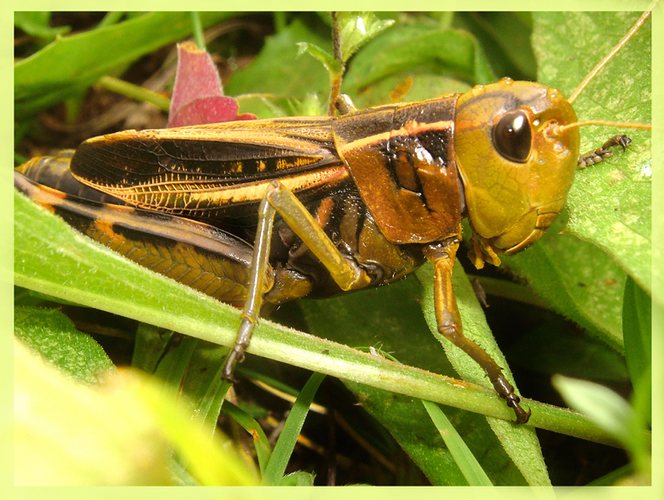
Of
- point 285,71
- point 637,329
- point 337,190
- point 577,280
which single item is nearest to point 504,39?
point 285,71

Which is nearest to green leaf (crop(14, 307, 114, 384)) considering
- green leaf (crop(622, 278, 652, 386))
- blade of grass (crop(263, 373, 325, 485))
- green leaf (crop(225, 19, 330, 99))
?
blade of grass (crop(263, 373, 325, 485))

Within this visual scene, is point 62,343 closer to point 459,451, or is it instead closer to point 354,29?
point 459,451

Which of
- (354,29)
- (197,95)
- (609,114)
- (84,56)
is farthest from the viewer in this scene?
(84,56)

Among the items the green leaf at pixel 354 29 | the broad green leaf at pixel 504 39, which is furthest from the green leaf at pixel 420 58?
the green leaf at pixel 354 29

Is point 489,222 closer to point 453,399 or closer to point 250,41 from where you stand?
point 453,399

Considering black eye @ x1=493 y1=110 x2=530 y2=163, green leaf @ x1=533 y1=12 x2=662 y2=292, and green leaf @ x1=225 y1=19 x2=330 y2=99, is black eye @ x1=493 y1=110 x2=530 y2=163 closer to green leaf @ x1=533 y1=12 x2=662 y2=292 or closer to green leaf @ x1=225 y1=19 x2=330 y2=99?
green leaf @ x1=533 y1=12 x2=662 y2=292

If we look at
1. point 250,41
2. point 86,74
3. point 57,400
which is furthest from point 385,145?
point 250,41
